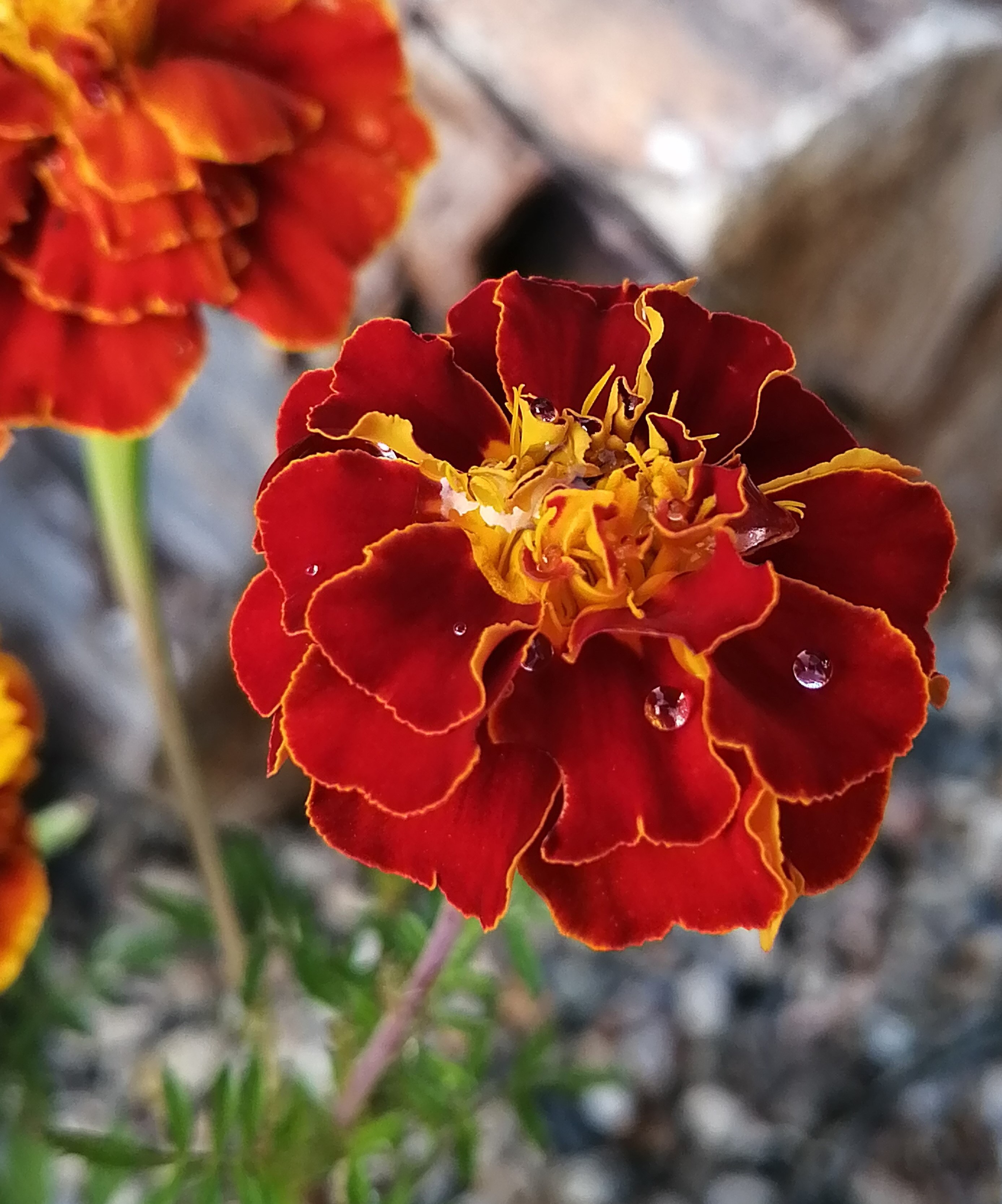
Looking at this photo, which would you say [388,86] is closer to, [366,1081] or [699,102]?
[699,102]

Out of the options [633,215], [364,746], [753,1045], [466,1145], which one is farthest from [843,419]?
[364,746]

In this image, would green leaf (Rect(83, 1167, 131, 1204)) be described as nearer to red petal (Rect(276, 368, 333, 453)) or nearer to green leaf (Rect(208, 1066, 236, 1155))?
green leaf (Rect(208, 1066, 236, 1155))

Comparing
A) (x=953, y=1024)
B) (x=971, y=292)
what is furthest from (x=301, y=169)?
(x=953, y=1024)

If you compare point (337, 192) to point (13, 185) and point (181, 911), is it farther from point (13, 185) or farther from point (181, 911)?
point (181, 911)

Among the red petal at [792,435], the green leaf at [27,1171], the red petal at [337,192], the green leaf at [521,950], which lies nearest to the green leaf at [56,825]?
the green leaf at [27,1171]

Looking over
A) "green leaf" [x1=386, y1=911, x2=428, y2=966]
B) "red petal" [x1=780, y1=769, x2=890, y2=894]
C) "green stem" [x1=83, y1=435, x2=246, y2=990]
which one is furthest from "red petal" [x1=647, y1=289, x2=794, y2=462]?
"green leaf" [x1=386, y1=911, x2=428, y2=966]

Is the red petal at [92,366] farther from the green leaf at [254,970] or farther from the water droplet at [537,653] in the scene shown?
the green leaf at [254,970]

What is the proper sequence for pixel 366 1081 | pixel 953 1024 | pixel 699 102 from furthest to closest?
pixel 953 1024 → pixel 699 102 → pixel 366 1081
